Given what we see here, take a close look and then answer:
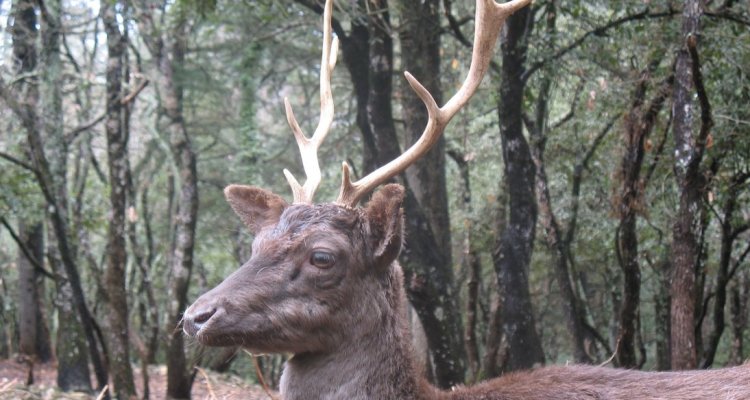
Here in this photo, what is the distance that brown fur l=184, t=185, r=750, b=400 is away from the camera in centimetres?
400

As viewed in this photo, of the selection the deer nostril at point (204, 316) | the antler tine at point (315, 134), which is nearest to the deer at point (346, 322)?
the deer nostril at point (204, 316)

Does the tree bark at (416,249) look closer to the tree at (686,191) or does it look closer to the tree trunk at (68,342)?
the tree at (686,191)

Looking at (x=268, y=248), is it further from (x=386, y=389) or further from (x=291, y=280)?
(x=386, y=389)

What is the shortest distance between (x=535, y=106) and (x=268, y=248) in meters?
10.2

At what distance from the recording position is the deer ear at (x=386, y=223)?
13.9 feet

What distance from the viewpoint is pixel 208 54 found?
20.0m

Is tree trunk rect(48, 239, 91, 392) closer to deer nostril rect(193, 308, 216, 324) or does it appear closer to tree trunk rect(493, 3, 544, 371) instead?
tree trunk rect(493, 3, 544, 371)

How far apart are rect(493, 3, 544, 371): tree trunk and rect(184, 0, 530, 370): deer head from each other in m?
5.13

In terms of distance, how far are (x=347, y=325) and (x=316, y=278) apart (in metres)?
0.30

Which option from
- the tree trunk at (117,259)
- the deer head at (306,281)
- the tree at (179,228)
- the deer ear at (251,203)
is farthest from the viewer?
the tree at (179,228)

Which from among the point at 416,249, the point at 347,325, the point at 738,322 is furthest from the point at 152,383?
the point at 347,325

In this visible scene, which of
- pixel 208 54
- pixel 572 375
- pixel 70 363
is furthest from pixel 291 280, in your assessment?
pixel 208 54

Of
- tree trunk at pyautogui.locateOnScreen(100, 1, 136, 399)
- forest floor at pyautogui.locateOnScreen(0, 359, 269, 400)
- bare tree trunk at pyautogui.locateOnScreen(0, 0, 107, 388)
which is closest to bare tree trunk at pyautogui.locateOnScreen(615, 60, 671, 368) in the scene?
forest floor at pyautogui.locateOnScreen(0, 359, 269, 400)

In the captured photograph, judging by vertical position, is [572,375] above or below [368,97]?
below
